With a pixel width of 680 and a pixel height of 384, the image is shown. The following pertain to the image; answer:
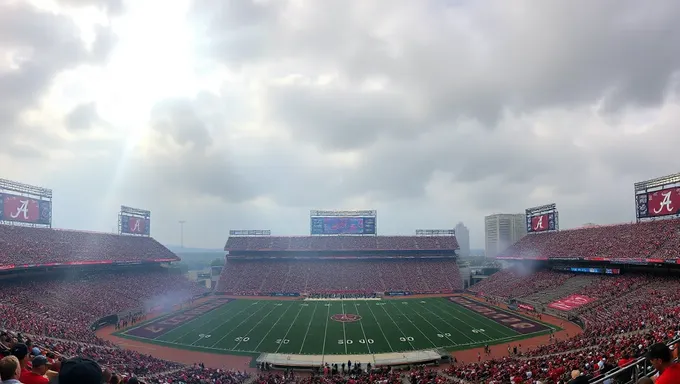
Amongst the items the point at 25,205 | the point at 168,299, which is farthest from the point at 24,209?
the point at 168,299

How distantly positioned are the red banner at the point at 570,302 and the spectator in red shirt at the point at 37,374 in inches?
1872

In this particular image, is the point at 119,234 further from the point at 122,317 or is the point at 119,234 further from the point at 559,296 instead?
the point at 559,296

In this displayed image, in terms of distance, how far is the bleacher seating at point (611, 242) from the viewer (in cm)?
4253

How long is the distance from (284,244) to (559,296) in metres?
49.2

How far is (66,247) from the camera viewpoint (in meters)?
50.1

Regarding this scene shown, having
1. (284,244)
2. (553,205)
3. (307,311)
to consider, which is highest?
(553,205)

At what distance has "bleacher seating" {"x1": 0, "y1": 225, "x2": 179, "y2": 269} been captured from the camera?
42125mm

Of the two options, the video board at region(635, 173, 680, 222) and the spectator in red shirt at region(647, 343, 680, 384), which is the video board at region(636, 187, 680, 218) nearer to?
the video board at region(635, 173, 680, 222)

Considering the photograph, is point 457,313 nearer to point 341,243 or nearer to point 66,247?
point 341,243

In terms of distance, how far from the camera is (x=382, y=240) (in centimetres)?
8081

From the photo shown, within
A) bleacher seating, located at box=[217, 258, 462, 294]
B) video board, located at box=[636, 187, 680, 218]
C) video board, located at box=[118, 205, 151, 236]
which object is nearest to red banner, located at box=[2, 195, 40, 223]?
video board, located at box=[118, 205, 151, 236]

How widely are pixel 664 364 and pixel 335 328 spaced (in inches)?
1485

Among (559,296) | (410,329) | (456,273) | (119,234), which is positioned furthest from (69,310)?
(456,273)

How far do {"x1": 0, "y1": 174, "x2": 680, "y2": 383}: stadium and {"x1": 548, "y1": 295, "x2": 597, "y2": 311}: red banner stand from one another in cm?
23
